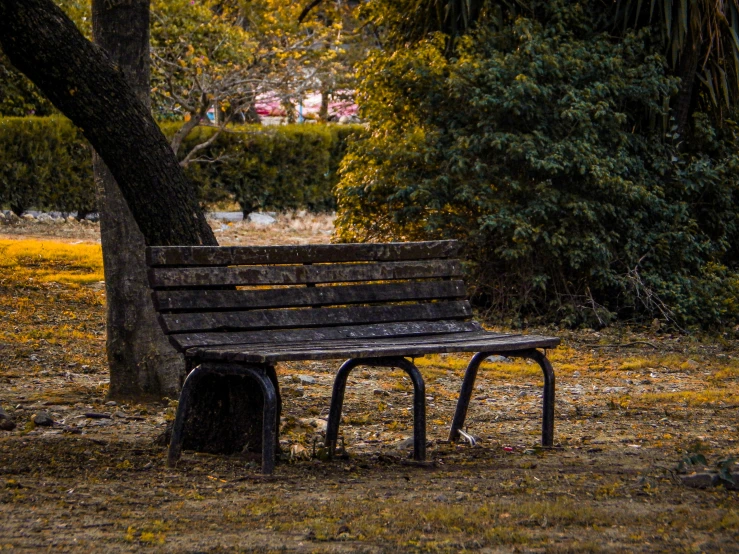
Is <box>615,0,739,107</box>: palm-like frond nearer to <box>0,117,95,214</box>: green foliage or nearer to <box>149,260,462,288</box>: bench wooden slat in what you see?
<box>149,260,462,288</box>: bench wooden slat

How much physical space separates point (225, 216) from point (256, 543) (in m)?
16.2

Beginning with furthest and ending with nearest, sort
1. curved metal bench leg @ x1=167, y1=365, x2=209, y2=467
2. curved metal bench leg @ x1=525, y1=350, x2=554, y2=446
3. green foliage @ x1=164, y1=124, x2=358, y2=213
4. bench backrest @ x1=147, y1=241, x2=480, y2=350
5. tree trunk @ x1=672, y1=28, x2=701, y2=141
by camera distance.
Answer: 1. green foliage @ x1=164, y1=124, x2=358, y2=213
2. tree trunk @ x1=672, y1=28, x2=701, y2=141
3. curved metal bench leg @ x1=525, y1=350, x2=554, y2=446
4. bench backrest @ x1=147, y1=241, x2=480, y2=350
5. curved metal bench leg @ x1=167, y1=365, x2=209, y2=467

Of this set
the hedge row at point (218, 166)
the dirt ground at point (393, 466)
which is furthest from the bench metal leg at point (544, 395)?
the hedge row at point (218, 166)

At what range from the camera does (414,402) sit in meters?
4.93

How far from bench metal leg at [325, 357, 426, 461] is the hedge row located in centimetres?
949

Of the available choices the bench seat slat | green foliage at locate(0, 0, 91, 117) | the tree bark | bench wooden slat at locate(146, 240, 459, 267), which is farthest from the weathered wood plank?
green foliage at locate(0, 0, 91, 117)

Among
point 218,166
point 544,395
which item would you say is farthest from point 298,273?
point 218,166

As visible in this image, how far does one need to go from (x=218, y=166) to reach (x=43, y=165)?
304cm

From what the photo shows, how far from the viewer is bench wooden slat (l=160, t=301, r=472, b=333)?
16.4ft

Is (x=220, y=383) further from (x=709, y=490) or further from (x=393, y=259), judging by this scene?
(x=709, y=490)

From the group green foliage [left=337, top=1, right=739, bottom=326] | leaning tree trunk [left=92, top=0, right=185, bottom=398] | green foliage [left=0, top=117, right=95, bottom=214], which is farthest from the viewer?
green foliage [left=0, top=117, right=95, bottom=214]

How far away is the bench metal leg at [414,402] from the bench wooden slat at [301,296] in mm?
340

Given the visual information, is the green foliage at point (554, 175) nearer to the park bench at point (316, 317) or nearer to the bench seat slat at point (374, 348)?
the park bench at point (316, 317)

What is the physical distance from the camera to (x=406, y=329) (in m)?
5.59
